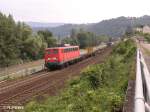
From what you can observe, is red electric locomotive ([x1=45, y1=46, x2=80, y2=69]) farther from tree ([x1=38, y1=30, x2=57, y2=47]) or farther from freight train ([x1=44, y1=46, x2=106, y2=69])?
tree ([x1=38, y1=30, x2=57, y2=47])

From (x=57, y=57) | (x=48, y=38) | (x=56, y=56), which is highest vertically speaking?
(x=56, y=56)

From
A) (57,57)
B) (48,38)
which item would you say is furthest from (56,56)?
(48,38)

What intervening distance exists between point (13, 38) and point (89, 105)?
102m

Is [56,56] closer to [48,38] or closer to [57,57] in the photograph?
[57,57]

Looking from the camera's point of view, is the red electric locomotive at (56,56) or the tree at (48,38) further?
the tree at (48,38)

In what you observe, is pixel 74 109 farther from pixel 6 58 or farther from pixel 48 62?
pixel 6 58

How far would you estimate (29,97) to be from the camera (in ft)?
75.0

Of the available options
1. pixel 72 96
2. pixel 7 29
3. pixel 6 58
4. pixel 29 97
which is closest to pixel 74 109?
pixel 72 96

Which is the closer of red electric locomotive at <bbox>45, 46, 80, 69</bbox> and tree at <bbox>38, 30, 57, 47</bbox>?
red electric locomotive at <bbox>45, 46, 80, 69</bbox>

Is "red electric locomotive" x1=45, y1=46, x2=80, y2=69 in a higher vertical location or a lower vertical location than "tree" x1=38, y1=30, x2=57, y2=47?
higher

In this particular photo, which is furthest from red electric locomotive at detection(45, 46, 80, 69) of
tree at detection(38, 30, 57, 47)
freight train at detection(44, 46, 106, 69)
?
tree at detection(38, 30, 57, 47)

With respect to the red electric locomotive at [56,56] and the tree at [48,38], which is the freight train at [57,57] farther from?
the tree at [48,38]

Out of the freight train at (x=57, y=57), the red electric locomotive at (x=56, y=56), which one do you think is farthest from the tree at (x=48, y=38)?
the red electric locomotive at (x=56, y=56)

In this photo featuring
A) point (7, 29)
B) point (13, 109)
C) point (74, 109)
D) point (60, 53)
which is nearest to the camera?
point (74, 109)
